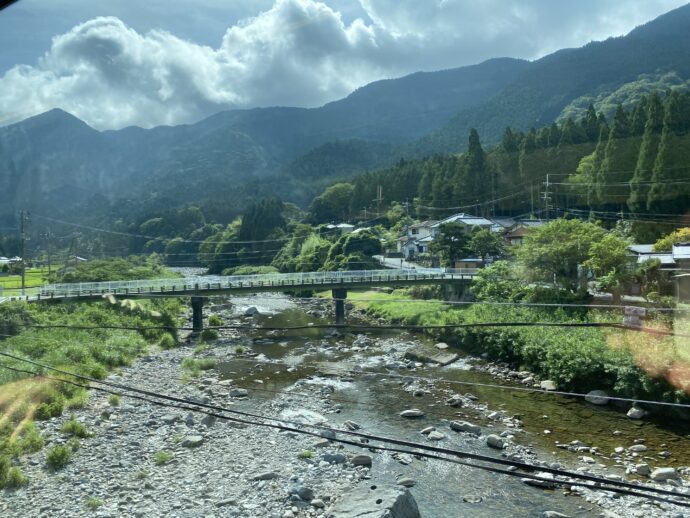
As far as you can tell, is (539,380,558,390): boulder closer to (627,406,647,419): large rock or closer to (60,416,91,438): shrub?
(627,406,647,419): large rock

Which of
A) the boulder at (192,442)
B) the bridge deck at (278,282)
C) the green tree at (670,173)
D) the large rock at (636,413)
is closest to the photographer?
the boulder at (192,442)

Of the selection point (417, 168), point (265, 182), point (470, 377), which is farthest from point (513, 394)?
point (265, 182)

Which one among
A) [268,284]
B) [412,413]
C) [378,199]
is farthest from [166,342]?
[378,199]

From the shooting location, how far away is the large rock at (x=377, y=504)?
8.96 meters

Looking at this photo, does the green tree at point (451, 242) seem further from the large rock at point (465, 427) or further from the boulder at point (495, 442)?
the boulder at point (495, 442)

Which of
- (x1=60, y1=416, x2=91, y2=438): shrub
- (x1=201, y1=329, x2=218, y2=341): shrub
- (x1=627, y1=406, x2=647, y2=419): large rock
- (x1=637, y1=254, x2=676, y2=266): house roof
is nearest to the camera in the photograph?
(x1=60, y1=416, x2=91, y2=438): shrub

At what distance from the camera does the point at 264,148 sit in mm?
188625

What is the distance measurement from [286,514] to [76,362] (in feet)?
42.3

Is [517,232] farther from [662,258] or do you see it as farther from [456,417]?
[456,417]

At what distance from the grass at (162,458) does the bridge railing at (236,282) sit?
1740 cm

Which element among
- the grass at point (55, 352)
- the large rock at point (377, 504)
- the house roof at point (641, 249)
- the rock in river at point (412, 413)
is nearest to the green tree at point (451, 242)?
the house roof at point (641, 249)

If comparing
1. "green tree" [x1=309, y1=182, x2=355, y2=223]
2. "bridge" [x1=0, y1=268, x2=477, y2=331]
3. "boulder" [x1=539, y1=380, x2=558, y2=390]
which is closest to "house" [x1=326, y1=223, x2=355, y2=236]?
"green tree" [x1=309, y1=182, x2=355, y2=223]

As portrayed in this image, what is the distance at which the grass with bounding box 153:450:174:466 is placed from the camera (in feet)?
38.0

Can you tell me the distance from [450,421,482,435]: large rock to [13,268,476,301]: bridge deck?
18.4 metres
